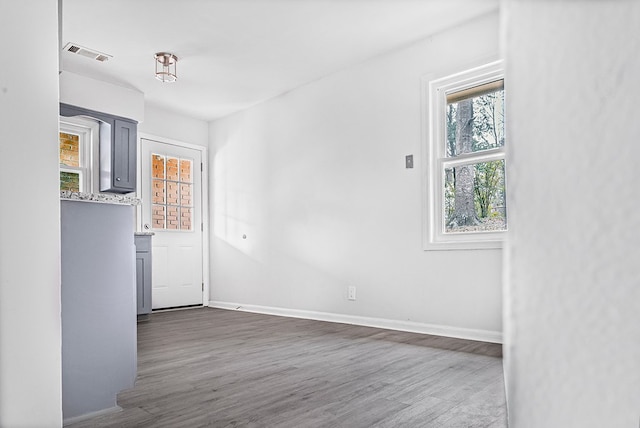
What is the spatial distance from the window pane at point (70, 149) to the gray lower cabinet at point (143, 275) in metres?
1.10

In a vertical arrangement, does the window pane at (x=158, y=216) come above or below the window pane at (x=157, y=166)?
below

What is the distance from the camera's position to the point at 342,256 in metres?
4.29

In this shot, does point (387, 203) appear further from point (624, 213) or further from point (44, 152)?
point (624, 213)

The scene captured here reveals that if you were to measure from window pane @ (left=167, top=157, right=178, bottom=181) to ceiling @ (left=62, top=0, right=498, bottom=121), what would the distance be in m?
1.08

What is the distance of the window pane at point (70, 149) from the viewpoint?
4805mm

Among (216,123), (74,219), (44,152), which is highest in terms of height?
(216,123)

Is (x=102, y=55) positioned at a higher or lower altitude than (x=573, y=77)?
higher

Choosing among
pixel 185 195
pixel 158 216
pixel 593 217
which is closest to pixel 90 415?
pixel 593 217

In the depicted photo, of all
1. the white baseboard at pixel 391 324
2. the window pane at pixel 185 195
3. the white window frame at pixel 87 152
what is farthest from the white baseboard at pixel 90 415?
the window pane at pixel 185 195

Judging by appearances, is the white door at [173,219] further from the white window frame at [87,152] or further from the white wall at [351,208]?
the white window frame at [87,152]

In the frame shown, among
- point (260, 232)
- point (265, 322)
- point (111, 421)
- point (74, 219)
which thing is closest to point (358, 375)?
point (111, 421)

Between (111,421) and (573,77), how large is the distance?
6.67ft

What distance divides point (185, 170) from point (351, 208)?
8.82 feet

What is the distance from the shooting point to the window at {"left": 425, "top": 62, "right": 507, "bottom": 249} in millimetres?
3430
